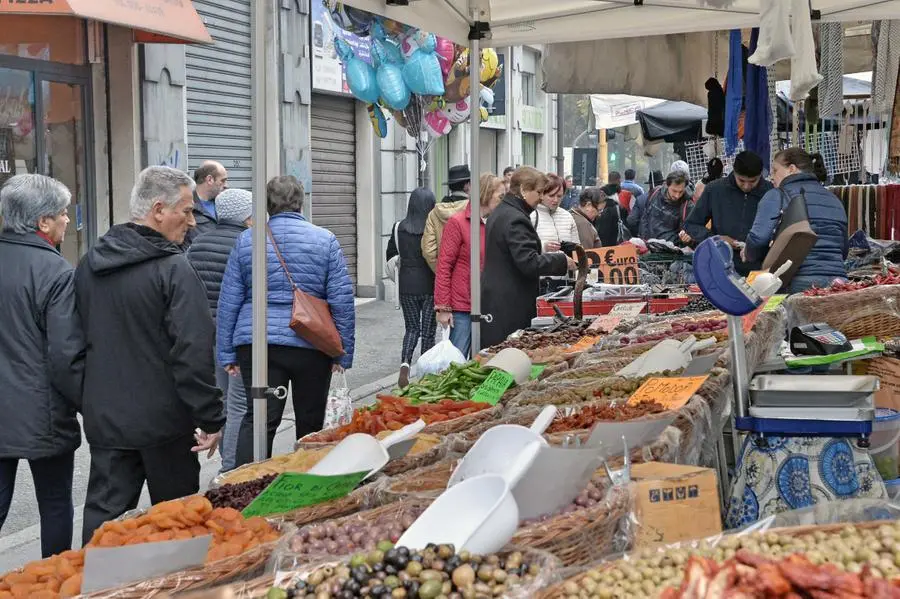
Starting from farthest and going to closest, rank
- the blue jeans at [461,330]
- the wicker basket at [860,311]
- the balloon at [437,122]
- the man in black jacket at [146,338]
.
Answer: the balloon at [437,122] → the blue jeans at [461,330] → the wicker basket at [860,311] → the man in black jacket at [146,338]

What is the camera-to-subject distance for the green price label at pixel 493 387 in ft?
18.5

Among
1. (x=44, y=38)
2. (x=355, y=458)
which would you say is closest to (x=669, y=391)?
(x=355, y=458)

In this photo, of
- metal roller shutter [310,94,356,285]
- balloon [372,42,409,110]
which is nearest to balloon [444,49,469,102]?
balloon [372,42,409,110]

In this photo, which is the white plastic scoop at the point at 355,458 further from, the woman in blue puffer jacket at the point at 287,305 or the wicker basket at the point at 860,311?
the wicker basket at the point at 860,311

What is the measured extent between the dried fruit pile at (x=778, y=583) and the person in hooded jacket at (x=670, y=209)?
11497 millimetres

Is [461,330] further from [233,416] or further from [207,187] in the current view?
[233,416]

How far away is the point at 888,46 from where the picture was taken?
9664 millimetres

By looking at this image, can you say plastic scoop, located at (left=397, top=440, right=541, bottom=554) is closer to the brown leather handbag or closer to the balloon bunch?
the brown leather handbag

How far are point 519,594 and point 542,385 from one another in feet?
9.67

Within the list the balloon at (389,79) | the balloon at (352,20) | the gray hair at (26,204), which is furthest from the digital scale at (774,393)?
the balloon at (389,79)

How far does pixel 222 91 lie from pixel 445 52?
2896 millimetres

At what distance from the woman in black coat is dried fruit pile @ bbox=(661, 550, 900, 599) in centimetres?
557

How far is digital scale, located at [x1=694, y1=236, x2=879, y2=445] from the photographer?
160 inches

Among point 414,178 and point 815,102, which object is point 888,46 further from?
point 414,178
